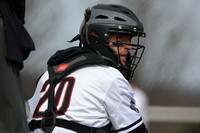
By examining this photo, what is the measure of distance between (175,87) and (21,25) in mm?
6591

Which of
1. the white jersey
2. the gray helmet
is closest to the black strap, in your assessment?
the white jersey

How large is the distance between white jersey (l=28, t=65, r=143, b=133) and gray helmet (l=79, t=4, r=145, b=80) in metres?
0.38

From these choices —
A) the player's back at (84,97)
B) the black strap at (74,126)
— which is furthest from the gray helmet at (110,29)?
the black strap at (74,126)

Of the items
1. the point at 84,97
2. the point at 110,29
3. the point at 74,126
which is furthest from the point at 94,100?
the point at 110,29

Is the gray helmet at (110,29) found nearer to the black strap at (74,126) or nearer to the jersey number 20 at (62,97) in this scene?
the jersey number 20 at (62,97)

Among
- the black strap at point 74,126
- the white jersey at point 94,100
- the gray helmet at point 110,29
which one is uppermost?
the gray helmet at point 110,29

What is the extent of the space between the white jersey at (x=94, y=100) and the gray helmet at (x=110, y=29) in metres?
0.38

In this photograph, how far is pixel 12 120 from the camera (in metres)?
1.76

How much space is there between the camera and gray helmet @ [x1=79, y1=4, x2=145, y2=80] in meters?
2.82

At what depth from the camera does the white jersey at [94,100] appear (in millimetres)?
2338

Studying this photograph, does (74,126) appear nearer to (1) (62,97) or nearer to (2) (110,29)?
(1) (62,97)

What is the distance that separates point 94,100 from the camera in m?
2.36

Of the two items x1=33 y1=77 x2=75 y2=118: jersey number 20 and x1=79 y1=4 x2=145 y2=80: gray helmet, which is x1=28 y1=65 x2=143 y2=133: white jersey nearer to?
x1=33 y1=77 x2=75 y2=118: jersey number 20

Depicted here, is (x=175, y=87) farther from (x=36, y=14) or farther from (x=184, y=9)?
(x=36, y=14)
